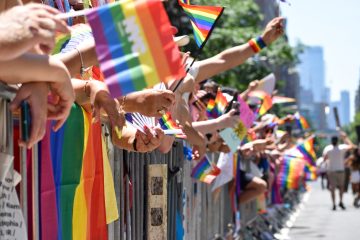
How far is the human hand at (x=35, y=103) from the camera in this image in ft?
11.9

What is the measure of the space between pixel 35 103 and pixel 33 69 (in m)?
0.15

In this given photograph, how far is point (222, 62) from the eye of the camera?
8.36m

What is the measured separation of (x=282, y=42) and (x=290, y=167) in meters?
17.4

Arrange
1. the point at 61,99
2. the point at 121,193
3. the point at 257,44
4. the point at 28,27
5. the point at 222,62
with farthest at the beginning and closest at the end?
the point at 257,44
the point at 222,62
the point at 121,193
the point at 61,99
the point at 28,27

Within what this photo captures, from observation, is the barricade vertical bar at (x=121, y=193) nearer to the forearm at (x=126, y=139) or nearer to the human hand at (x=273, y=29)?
the forearm at (x=126, y=139)

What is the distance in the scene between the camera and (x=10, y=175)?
3.87 metres

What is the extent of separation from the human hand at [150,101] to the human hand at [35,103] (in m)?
1.39

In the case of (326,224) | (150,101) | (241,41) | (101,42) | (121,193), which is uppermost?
(241,41)

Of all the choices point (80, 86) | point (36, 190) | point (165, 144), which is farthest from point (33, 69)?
point (165, 144)

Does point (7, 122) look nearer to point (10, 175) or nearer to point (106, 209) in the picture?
point (10, 175)

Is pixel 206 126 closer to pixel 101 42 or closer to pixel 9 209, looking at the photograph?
pixel 9 209

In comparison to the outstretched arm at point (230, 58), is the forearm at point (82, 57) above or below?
below

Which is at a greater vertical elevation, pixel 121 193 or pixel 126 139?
pixel 126 139

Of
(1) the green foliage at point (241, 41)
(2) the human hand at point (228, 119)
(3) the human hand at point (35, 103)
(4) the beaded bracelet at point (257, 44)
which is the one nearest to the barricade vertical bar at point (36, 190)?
(3) the human hand at point (35, 103)
